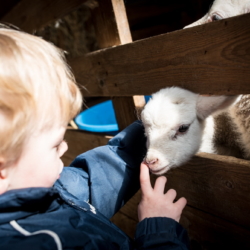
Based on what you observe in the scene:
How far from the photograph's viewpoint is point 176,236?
910 millimetres

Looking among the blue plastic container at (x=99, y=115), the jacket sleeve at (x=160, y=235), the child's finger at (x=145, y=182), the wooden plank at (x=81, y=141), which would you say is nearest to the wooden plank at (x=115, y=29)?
the wooden plank at (x=81, y=141)

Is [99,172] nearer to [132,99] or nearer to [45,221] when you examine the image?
[45,221]

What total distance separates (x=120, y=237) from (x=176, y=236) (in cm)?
23

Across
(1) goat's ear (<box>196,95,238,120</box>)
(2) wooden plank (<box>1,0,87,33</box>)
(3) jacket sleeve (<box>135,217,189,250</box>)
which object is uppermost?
(2) wooden plank (<box>1,0,87,33</box>)

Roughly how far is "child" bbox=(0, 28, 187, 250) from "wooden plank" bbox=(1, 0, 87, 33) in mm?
1219

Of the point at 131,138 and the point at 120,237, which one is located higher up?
the point at 131,138

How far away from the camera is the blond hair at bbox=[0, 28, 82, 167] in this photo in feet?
2.43

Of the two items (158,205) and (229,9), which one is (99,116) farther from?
(158,205)

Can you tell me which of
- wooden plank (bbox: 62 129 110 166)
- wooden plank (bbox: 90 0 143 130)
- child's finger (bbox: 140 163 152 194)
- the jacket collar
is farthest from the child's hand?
wooden plank (bbox: 62 129 110 166)

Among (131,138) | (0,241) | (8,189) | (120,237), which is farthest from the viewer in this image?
(131,138)

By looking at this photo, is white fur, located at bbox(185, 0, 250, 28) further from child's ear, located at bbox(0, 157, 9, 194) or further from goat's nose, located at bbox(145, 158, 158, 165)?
child's ear, located at bbox(0, 157, 9, 194)

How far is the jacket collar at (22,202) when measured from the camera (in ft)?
2.60

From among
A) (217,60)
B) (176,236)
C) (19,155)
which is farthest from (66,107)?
(217,60)

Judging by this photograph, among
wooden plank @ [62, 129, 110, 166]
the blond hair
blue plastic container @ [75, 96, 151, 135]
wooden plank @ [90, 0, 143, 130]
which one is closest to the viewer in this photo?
the blond hair
